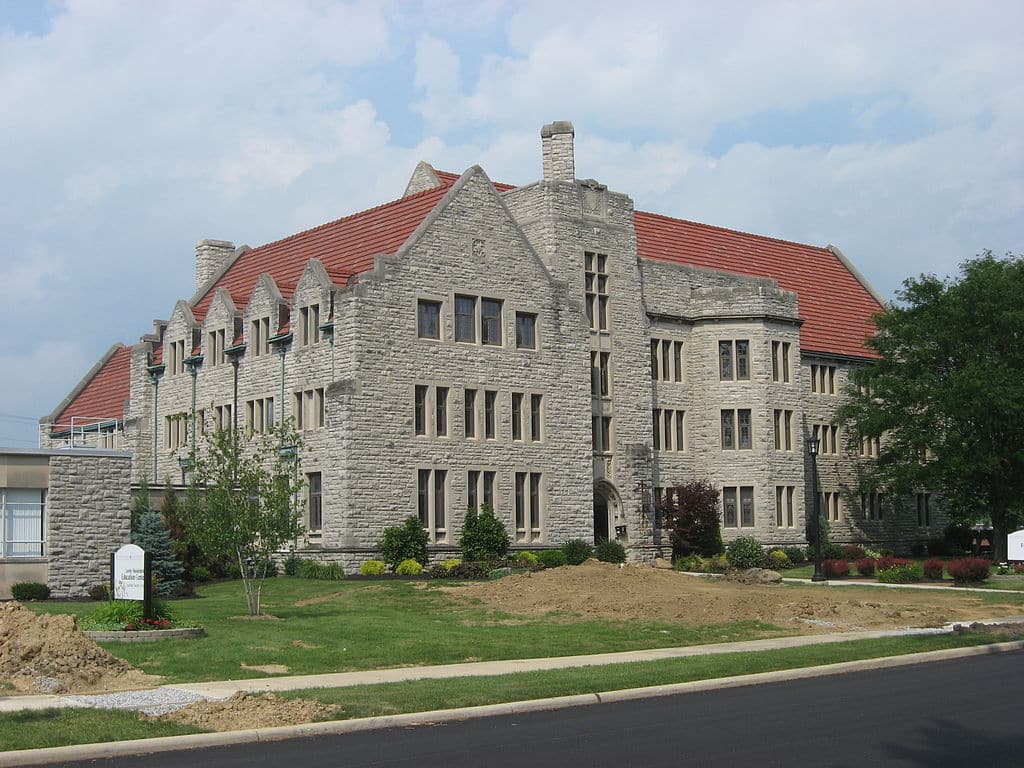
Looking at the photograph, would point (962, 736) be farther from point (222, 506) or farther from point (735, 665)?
point (222, 506)

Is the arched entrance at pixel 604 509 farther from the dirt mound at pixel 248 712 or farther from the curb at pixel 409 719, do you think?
the dirt mound at pixel 248 712

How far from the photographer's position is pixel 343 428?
138 ft

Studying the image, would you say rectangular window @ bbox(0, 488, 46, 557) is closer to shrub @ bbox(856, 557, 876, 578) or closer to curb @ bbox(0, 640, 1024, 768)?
curb @ bbox(0, 640, 1024, 768)

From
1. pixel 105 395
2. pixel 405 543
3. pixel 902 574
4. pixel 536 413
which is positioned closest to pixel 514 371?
pixel 536 413

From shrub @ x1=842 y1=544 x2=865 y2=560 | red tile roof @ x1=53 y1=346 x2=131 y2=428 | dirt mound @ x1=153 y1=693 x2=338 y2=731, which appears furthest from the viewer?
red tile roof @ x1=53 y1=346 x2=131 y2=428

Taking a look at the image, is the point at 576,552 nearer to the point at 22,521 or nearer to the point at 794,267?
the point at 22,521

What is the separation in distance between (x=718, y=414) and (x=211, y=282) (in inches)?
921

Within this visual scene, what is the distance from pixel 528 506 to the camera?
46.4 meters

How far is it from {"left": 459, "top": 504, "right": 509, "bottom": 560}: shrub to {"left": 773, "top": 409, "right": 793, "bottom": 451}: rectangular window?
15302mm

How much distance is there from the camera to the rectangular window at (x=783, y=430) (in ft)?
177

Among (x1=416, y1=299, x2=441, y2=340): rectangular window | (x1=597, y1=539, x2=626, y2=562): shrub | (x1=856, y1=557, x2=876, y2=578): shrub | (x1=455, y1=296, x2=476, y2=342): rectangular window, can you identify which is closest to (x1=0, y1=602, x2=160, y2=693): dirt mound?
(x1=416, y1=299, x2=441, y2=340): rectangular window

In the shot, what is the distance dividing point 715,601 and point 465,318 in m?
17.6

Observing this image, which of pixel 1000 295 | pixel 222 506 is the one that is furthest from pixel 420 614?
pixel 1000 295

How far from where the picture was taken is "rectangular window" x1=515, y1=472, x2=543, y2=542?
4628 centimetres
